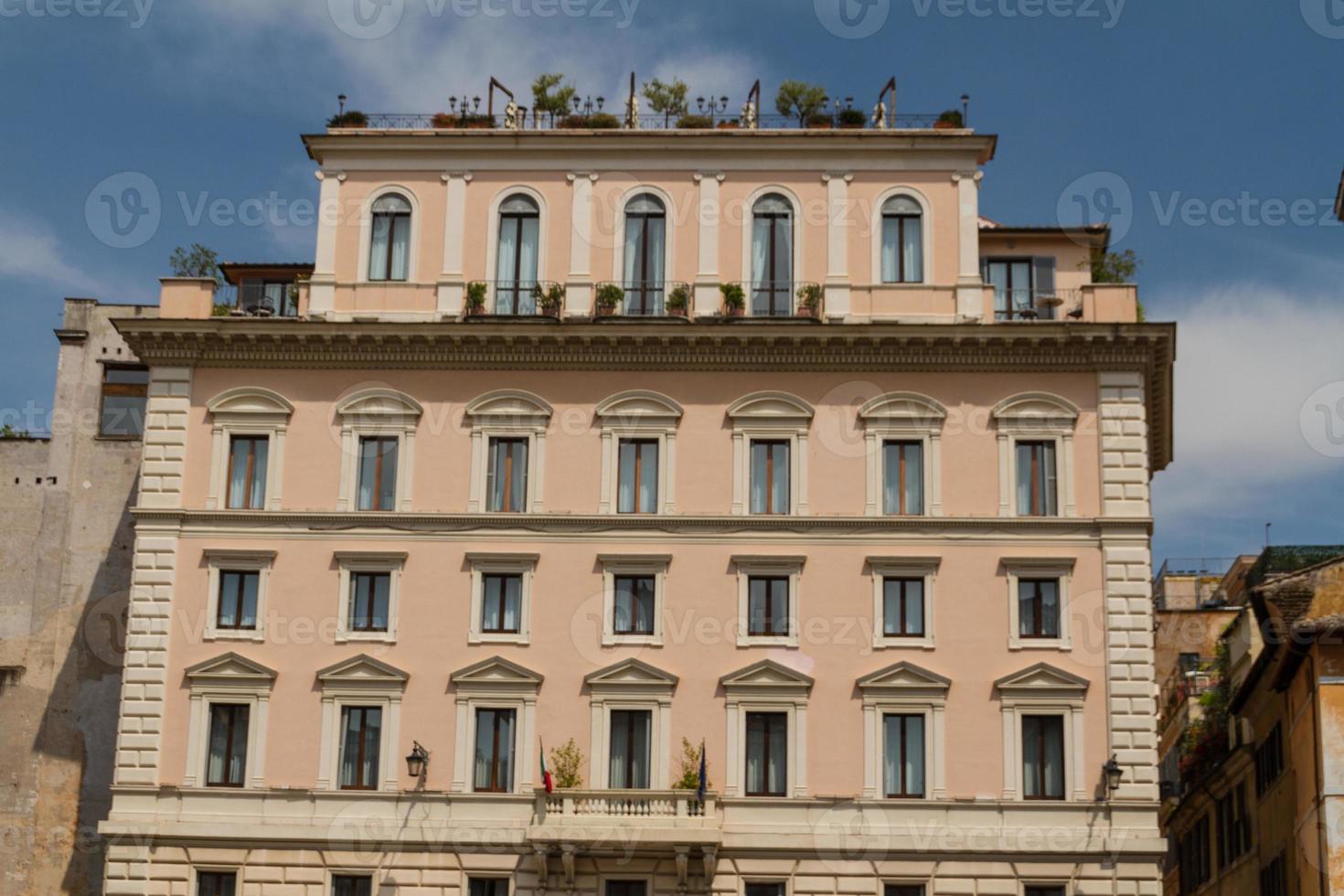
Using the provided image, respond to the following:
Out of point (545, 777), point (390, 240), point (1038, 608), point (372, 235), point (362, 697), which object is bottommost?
point (545, 777)

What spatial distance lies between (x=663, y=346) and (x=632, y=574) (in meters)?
5.67

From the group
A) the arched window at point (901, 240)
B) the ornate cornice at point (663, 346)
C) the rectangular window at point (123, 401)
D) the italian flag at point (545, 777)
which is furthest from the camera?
the rectangular window at point (123, 401)

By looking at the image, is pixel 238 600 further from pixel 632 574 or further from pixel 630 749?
pixel 630 749

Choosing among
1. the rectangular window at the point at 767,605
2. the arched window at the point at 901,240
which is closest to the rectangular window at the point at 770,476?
the rectangular window at the point at 767,605

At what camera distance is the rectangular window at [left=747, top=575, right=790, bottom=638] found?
46188 millimetres

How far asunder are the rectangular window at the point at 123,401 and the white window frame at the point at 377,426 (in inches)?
525

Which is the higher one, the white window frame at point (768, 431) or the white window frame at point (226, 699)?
the white window frame at point (768, 431)

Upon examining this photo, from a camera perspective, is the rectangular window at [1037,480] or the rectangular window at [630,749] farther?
the rectangular window at [1037,480]

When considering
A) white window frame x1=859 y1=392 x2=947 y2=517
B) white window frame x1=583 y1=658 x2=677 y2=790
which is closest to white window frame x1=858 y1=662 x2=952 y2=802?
white window frame x1=859 y1=392 x2=947 y2=517

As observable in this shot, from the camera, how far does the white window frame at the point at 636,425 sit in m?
47.3

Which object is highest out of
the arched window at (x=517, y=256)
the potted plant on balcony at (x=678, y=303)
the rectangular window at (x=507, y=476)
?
the arched window at (x=517, y=256)

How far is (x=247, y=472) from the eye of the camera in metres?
48.1

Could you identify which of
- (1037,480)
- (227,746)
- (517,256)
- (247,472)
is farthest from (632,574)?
(227,746)

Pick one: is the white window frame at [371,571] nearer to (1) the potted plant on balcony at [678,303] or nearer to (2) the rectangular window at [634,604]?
(2) the rectangular window at [634,604]
